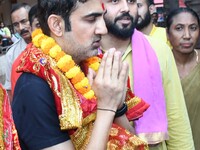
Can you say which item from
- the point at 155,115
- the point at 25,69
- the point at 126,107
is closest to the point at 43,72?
the point at 25,69

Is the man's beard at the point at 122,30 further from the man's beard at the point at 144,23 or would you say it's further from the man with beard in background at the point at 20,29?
the man with beard in background at the point at 20,29

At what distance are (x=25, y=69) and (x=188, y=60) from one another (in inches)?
74.8

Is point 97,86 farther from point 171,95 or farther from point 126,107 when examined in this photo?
point 171,95

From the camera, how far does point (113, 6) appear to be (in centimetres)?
252

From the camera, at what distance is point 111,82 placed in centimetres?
172

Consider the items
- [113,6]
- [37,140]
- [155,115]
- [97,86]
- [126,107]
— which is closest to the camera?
[37,140]

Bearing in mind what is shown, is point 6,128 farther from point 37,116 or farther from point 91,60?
point 91,60

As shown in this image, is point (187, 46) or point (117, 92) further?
point (187, 46)

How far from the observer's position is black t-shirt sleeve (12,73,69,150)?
1.58m

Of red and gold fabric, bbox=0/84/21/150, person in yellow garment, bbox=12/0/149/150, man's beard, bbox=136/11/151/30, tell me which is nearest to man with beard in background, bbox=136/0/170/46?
man's beard, bbox=136/11/151/30

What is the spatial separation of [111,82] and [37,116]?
372 millimetres

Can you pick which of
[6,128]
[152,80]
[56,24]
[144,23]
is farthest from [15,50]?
[6,128]

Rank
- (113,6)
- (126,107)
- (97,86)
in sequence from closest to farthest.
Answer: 1. (97,86)
2. (126,107)
3. (113,6)

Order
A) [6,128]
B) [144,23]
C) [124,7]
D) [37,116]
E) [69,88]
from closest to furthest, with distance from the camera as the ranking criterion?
[6,128] → [37,116] → [69,88] → [124,7] → [144,23]
